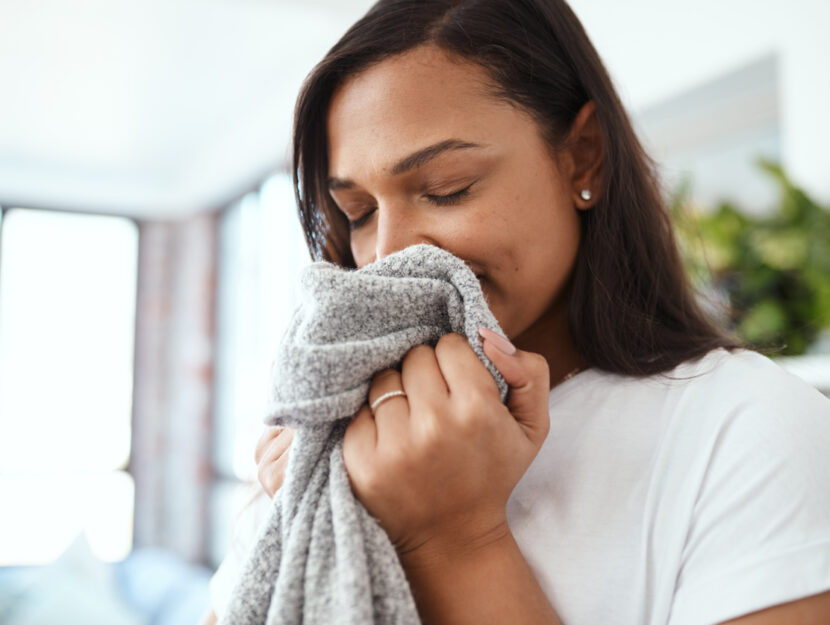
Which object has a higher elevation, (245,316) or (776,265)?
(776,265)

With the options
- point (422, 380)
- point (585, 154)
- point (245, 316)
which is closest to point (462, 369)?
point (422, 380)

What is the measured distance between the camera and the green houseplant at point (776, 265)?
1868 mm

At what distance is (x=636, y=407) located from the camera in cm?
69

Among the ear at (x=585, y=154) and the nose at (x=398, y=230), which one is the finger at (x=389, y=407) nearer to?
the nose at (x=398, y=230)

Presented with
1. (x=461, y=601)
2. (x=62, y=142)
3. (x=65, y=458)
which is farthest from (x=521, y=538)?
(x=65, y=458)

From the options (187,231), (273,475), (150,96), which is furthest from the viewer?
(187,231)

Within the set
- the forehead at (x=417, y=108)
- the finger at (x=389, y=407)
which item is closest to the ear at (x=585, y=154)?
the forehead at (x=417, y=108)

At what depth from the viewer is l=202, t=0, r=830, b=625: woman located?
0.53 meters

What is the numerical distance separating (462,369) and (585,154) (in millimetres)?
398

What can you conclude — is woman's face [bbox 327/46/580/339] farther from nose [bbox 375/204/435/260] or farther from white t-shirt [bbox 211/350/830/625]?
white t-shirt [bbox 211/350/830/625]

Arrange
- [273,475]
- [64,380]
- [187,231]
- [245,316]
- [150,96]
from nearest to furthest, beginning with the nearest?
[273,475] → [150,96] → [245,316] → [64,380] → [187,231]

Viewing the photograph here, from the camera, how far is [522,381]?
575mm

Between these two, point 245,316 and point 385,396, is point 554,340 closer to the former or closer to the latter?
point 385,396

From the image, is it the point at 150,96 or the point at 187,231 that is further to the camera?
the point at 187,231
